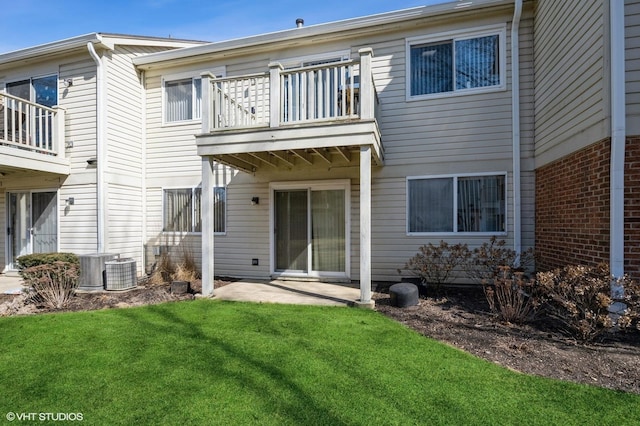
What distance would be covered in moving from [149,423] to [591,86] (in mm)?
6405

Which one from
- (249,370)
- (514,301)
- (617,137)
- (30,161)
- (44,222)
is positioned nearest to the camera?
(249,370)

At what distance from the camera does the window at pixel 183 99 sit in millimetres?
8805

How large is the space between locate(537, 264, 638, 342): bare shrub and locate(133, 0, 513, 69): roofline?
5435 millimetres

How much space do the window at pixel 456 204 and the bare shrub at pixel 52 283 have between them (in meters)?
6.79

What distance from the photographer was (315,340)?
4.13 meters

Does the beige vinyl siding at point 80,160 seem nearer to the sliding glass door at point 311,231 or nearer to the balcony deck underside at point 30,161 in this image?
the balcony deck underside at point 30,161

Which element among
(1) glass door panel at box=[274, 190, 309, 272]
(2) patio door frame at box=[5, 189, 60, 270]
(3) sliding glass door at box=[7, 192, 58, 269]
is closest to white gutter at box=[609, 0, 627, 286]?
(1) glass door panel at box=[274, 190, 309, 272]

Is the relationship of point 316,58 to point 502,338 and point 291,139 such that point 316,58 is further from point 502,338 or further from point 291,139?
point 502,338

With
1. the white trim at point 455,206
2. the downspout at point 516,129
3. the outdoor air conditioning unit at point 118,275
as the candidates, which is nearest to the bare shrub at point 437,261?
the white trim at point 455,206

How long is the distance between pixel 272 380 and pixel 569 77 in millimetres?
6125

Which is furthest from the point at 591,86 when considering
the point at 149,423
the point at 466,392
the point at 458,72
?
the point at 149,423

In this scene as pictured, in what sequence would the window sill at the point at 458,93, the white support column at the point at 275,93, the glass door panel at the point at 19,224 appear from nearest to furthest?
the white support column at the point at 275,93
the window sill at the point at 458,93
the glass door panel at the point at 19,224

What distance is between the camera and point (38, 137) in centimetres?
828

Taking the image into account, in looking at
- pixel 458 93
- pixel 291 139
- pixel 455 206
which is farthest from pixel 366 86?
pixel 455 206
